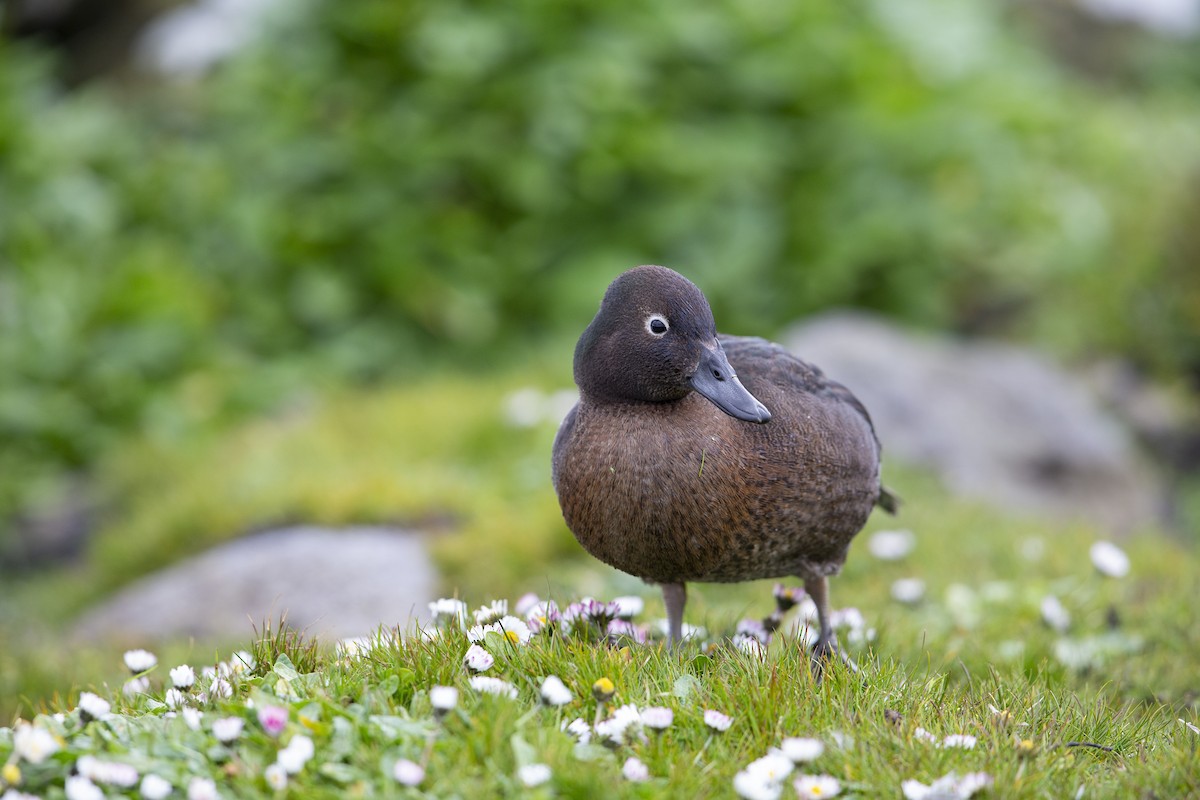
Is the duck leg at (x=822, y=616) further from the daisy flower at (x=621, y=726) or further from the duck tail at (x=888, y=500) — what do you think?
the daisy flower at (x=621, y=726)

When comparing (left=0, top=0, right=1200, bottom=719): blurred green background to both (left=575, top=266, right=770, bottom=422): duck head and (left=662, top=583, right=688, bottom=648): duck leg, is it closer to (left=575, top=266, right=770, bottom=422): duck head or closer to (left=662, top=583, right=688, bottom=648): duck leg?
(left=662, top=583, right=688, bottom=648): duck leg

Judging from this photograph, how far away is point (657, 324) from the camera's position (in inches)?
135

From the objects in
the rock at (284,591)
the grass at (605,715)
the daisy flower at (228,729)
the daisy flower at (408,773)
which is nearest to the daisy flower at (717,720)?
the grass at (605,715)

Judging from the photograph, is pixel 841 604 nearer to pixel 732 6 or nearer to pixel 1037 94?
pixel 732 6

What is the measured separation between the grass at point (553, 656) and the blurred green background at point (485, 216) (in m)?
0.72

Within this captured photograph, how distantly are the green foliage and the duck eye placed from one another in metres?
5.41

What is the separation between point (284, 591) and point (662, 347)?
3.04m

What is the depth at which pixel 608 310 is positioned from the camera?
3.50m

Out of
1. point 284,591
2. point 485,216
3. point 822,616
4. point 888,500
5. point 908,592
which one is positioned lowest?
point 284,591

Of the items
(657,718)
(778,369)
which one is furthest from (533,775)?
(778,369)

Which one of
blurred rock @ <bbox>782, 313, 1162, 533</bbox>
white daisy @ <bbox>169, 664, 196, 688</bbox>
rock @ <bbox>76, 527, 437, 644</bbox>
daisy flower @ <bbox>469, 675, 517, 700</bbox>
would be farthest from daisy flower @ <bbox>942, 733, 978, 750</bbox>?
blurred rock @ <bbox>782, 313, 1162, 533</bbox>

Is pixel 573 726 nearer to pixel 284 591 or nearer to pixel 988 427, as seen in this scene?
pixel 284 591

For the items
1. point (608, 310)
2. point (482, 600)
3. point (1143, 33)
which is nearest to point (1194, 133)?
point (1143, 33)

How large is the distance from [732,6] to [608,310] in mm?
6624
